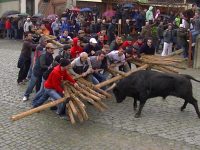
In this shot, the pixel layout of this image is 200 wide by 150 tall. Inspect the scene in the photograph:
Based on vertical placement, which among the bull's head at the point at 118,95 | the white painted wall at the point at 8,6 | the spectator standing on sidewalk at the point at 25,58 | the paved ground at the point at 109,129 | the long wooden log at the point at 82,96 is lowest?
the paved ground at the point at 109,129

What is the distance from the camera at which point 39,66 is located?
1133 cm

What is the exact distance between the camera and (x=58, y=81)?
31.9 ft

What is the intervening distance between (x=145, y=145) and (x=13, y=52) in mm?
13626

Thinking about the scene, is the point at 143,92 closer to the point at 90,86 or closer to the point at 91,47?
the point at 90,86

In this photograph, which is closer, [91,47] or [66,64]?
[66,64]

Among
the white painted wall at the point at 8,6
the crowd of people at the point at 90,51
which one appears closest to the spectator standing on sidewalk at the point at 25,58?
the crowd of people at the point at 90,51

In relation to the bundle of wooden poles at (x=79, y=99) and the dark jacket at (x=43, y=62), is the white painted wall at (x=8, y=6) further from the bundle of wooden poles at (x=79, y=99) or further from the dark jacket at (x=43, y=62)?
the bundle of wooden poles at (x=79, y=99)

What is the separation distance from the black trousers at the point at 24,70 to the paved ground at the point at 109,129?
1.67 m

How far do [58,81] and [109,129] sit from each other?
165cm

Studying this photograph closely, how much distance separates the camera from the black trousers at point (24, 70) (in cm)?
1349

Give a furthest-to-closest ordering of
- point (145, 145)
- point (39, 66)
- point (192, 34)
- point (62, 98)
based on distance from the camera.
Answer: point (192, 34) < point (39, 66) < point (62, 98) < point (145, 145)

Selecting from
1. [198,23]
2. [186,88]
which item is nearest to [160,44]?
[198,23]

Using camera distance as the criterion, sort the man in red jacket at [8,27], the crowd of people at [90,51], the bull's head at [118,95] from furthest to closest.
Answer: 1. the man in red jacket at [8,27]
2. the bull's head at [118,95]
3. the crowd of people at [90,51]

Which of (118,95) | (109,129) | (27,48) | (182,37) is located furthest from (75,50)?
(182,37)
